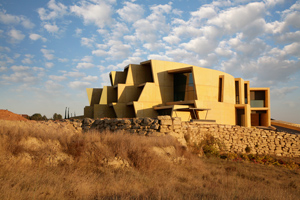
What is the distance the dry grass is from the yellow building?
18.9 meters

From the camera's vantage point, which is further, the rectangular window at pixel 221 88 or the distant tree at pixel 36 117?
the distant tree at pixel 36 117

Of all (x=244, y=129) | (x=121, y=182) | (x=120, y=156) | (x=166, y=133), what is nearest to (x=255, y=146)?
(x=244, y=129)

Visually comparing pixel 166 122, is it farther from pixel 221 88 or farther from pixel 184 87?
pixel 221 88

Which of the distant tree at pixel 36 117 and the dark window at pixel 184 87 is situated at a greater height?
the dark window at pixel 184 87

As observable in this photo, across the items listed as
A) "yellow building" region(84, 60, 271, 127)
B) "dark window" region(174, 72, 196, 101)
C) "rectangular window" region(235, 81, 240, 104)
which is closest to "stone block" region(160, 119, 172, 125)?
"yellow building" region(84, 60, 271, 127)

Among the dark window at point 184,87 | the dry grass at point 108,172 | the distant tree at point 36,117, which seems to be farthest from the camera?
the distant tree at point 36,117

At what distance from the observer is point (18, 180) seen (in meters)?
5.88

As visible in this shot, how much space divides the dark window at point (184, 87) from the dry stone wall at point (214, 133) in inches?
549

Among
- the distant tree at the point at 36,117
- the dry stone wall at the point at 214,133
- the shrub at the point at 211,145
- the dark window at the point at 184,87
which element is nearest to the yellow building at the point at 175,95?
the dark window at the point at 184,87

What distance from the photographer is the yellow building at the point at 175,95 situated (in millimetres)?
31114

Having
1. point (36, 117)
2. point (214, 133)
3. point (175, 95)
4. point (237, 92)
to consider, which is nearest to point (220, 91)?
point (237, 92)

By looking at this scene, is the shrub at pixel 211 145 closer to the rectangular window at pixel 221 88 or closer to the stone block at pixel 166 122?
the stone block at pixel 166 122

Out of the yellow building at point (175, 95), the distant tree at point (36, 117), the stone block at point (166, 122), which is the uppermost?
the yellow building at point (175, 95)

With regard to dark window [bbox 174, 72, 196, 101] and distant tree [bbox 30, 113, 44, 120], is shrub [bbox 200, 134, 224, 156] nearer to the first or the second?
dark window [bbox 174, 72, 196, 101]
